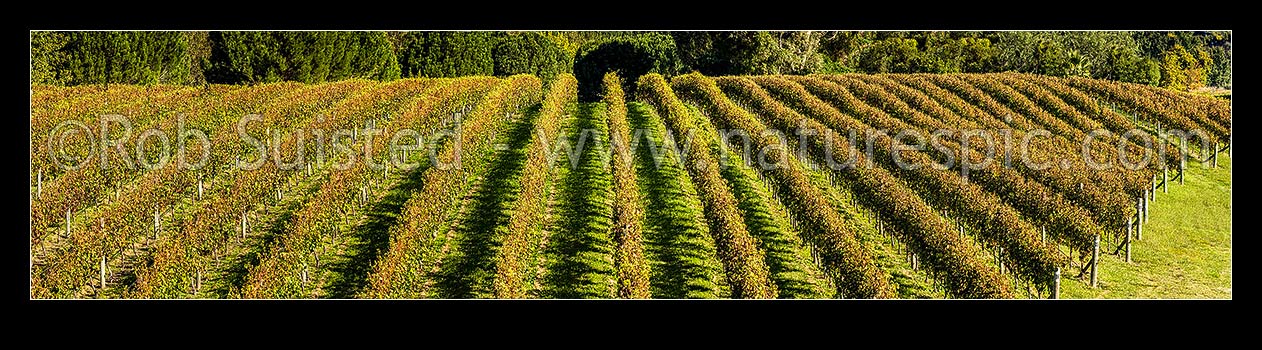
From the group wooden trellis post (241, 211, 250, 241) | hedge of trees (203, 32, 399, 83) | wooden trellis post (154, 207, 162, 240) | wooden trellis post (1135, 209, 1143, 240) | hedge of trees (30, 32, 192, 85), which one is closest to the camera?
wooden trellis post (154, 207, 162, 240)

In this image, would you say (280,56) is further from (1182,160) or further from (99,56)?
(1182,160)

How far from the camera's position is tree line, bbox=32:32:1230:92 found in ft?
141

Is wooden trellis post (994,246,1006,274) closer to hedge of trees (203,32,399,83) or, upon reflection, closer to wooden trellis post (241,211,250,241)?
wooden trellis post (241,211,250,241)

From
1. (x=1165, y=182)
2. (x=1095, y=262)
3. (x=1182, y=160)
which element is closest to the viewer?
(x=1095, y=262)

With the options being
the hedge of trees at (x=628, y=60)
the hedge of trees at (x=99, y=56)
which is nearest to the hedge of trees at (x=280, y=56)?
the hedge of trees at (x=99, y=56)

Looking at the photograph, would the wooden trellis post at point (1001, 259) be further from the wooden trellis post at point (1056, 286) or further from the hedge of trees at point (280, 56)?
the hedge of trees at point (280, 56)

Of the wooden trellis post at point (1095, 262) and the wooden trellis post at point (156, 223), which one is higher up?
the wooden trellis post at point (156, 223)

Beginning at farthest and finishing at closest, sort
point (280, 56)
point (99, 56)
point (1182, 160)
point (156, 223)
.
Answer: point (280, 56), point (99, 56), point (1182, 160), point (156, 223)

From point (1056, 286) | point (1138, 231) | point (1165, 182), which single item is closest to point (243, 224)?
point (1056, 286)

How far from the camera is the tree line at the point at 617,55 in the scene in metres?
43.1

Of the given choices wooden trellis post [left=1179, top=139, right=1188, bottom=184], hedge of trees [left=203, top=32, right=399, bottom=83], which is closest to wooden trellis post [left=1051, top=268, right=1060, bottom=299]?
wooden trellis post [left=1179, top=139, right=1188, bottom=184]

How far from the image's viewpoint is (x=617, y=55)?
64.2 metres

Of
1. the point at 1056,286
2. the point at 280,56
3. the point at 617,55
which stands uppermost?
the point at 617,55

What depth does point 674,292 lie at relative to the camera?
1833cm
